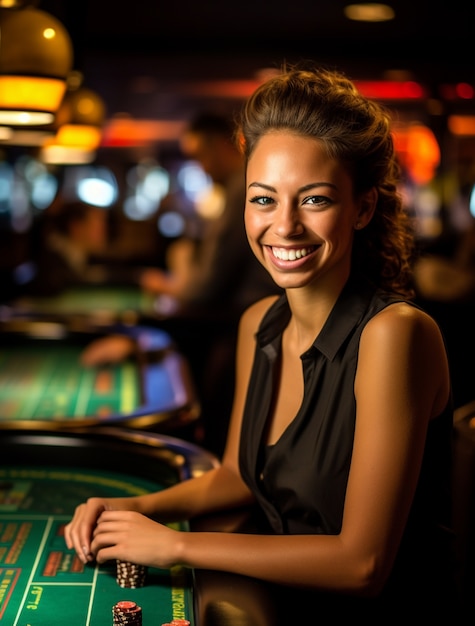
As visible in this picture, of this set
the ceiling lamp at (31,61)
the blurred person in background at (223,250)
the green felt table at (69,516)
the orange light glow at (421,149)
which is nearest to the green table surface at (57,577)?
the green felt table at (69,516)

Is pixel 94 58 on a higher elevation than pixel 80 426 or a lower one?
higher

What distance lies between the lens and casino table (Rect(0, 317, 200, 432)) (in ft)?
9.21

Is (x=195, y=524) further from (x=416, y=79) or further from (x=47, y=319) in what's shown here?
(x=416, y=79)

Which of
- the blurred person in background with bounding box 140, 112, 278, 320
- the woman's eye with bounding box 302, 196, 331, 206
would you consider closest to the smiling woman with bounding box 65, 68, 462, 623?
the woman's eye with bounding box 302, 196, 331, 206

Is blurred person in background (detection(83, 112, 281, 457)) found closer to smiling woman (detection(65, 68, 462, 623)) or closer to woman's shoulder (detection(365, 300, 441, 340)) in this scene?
smiling woman (detection(65, 68, 462, 623))

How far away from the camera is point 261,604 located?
56.9 inches

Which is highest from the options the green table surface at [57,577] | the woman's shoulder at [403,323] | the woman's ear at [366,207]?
the woman's ear at [366,207]

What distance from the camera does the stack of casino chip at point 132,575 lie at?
1.62m

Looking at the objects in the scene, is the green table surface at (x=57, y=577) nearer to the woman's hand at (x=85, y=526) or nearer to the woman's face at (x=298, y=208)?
the woman's hand at (x=85, y=526)

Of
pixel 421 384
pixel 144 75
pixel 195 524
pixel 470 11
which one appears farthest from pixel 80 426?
pixel 144 75

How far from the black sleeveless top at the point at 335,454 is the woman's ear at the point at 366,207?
4.6 inches

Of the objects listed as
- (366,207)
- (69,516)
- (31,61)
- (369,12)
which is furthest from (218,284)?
(366,207)

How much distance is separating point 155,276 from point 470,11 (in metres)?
3.03

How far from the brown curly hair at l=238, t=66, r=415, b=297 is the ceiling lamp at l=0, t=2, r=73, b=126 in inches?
25.9
